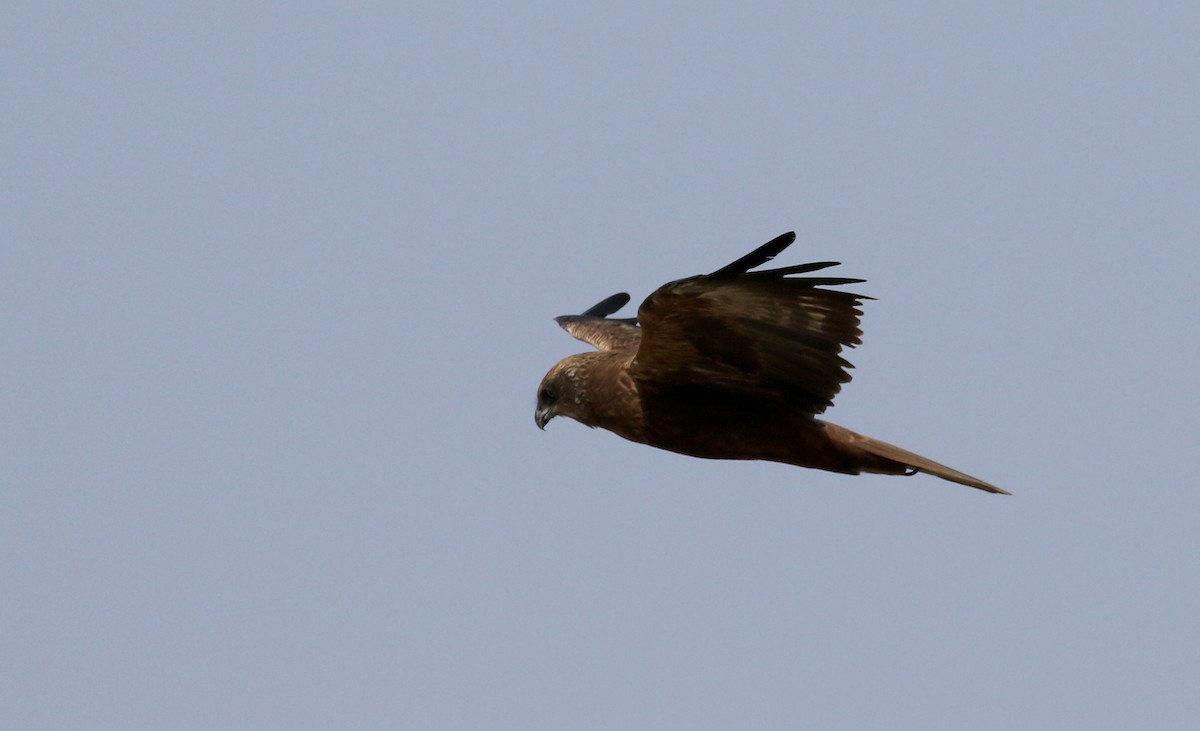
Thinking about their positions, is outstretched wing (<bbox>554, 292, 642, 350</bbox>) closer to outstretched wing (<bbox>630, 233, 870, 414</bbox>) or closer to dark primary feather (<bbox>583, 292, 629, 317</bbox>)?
dark primary feather (<bbox>583, 292, 629, 317</bbox>)

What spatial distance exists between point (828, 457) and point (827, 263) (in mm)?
1432

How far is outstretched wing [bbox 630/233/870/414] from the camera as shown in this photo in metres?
8.36

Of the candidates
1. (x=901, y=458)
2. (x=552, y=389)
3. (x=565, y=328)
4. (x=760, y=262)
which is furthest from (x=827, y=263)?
(x=565, y=328)

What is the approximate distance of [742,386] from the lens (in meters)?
9.09

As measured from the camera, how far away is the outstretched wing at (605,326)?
1152cm

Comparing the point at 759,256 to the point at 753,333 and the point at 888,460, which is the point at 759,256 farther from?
the point at 888,460

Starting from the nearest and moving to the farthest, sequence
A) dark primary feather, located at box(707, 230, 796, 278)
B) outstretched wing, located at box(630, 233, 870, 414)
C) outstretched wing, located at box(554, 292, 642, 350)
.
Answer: dark primary feather, located at box(707, 230, 796, 278) → outstretched wing, located at box(630, 233, 870, 414) → outstretched wing, located at box(554, 292, 642, 350)

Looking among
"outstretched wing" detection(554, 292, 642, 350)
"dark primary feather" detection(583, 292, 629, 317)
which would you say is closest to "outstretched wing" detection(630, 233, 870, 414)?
"outstretched wing" detection(554, 292, 642, 350)

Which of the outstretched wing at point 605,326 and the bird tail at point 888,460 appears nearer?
the bird tail at point 888,460

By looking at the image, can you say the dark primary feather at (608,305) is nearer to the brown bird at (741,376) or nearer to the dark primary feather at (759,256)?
the brown bird at (741,376)

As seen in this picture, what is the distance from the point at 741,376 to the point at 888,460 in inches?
35.1

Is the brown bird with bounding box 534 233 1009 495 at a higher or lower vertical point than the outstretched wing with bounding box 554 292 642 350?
lower

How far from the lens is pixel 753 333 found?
28.8 feet

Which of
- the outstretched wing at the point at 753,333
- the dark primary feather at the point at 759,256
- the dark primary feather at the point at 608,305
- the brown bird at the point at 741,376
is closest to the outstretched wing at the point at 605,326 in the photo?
the dark primary feather at the point at 608,305
